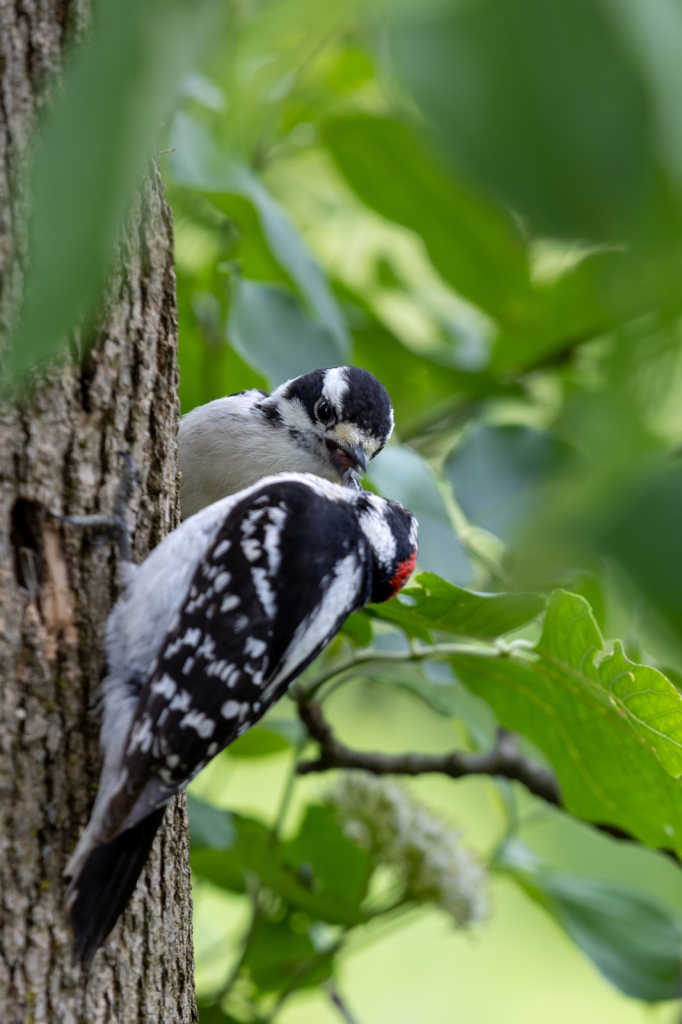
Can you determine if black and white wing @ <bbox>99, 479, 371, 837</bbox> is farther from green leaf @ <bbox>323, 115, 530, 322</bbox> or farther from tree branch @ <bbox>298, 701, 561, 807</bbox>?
green leaf @ <bbox>323, 115, 530, 322</bbox>

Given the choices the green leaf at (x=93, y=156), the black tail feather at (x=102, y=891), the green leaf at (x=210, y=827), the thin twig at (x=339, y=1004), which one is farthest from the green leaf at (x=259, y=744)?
the green leaf at (x=93, y=156)

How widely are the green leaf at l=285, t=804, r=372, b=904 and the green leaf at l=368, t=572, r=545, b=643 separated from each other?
810mm

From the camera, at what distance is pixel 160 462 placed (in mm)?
1445

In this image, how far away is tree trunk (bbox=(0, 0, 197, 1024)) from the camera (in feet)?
3.66

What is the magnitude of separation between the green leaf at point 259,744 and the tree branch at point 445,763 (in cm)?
40

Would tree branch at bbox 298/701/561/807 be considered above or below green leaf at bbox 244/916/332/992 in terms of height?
above

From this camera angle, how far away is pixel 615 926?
7.69 ft

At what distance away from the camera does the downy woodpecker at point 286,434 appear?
2086mm

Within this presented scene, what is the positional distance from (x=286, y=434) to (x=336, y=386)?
0.17 meters

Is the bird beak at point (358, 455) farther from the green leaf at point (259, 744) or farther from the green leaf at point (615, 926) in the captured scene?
the green leaf at point (615, 926)

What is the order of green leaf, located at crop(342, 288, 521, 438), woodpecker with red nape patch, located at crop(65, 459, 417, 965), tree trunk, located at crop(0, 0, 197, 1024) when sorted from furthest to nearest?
green leaf, located at crop(342, 288, 521, 438), woodpecker with red nape patch, located at crop(65, 459, 417, 965), tree trunk, located at crop(0, 0, 197, 1024)

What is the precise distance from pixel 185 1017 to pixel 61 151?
1425mm

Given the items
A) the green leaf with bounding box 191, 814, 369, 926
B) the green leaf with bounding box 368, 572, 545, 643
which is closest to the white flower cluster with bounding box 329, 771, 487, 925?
the green leaf with bounding box 191, 814, 369, 926

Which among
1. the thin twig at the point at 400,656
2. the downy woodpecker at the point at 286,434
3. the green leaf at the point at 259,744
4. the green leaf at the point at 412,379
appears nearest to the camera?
the thin twig at the point at 400,656
